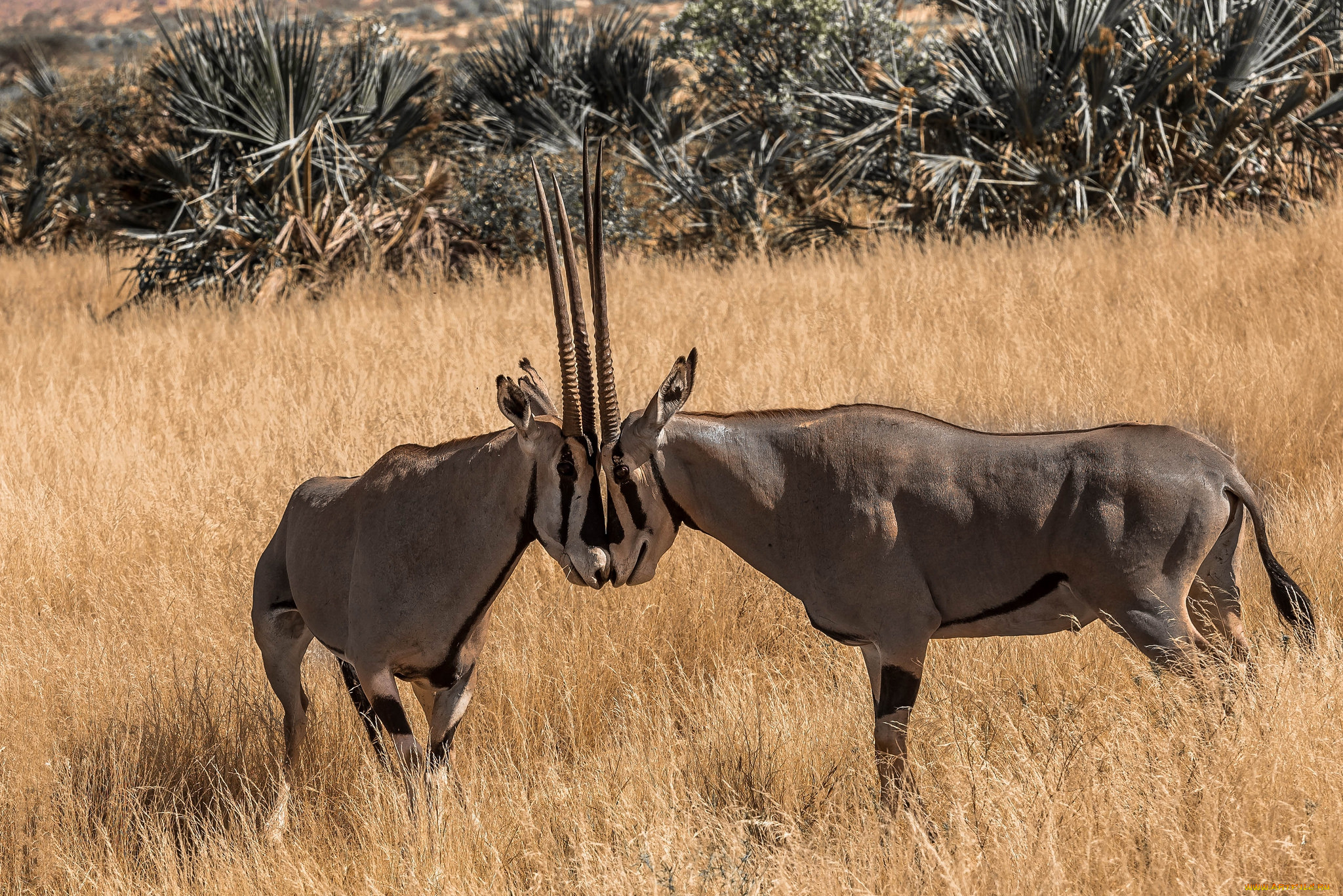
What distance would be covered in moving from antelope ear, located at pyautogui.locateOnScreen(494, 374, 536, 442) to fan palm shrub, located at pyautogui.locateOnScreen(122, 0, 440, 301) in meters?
9.97

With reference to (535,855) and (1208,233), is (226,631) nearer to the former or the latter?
(535,855)

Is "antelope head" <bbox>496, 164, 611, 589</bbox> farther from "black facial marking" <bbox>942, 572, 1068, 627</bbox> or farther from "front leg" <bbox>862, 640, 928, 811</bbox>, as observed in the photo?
"black facial marking" <bbox>942, 572, 1068, 627</bbox>

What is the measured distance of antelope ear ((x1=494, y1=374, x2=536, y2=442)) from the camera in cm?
290

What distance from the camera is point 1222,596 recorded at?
3229 millimetres

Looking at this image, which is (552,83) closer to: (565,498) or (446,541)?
(446,541)

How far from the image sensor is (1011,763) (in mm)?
3396

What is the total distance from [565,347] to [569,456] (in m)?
0.30

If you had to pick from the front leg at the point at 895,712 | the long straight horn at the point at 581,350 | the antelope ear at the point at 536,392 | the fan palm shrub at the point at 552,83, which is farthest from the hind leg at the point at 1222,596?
the fan palm shrub at the point at 552,83

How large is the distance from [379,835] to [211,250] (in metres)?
11.1

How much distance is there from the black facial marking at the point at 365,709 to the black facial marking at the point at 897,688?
1.43m

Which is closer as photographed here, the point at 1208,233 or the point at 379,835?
the point at 379,835

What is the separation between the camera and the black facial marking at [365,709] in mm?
3400

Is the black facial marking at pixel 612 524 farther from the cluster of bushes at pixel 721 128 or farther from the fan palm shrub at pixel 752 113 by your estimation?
the fan palm shrub at pixel 752 113

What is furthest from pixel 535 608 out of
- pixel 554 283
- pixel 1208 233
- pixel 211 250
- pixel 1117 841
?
pixel 211 250
